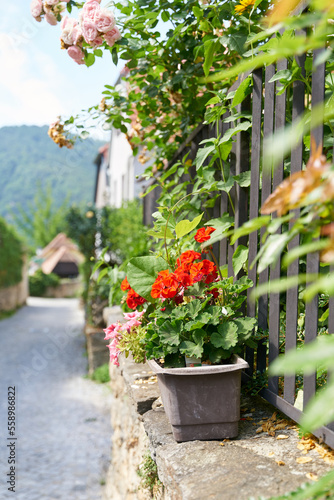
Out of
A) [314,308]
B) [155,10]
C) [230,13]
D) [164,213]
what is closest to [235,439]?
[314,308]

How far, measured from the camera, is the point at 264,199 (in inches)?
56.7

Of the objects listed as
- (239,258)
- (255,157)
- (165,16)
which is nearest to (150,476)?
(239,258)

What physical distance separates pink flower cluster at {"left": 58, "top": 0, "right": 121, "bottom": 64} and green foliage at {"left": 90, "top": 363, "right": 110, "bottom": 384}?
6470 mm

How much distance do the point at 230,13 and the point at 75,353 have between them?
952 cm

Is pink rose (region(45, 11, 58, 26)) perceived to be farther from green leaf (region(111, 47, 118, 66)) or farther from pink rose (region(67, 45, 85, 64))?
green leaf (region(111, 47, 118, 66))

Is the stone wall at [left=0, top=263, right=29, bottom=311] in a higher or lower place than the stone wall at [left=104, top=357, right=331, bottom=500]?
lower

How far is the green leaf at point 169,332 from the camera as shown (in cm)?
145

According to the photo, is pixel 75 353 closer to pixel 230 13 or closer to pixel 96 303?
pixel 96 303

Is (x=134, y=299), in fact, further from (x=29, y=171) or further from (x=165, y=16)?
(x=29, y=171)

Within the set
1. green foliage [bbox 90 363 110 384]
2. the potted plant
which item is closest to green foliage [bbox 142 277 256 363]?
the potted plant

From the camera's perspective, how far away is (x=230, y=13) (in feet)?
6.57

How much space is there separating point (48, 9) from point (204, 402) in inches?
80.0

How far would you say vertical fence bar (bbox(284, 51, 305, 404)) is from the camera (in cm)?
125

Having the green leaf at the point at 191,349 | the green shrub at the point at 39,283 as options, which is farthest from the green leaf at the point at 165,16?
the green shrub at the point at 39,283
